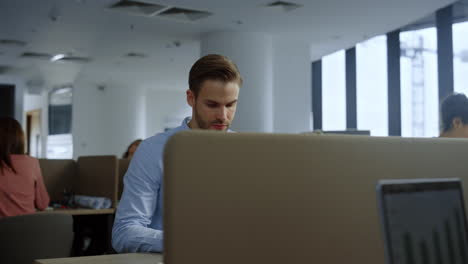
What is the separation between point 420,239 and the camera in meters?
0.68

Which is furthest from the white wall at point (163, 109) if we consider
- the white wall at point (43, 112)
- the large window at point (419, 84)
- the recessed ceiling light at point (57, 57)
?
the large window at point (419, 84)

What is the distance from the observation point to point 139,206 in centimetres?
138

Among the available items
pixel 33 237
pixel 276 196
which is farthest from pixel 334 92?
pixel 276 196

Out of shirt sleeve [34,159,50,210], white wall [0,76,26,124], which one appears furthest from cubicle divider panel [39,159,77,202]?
white wall [0,76,26,124]

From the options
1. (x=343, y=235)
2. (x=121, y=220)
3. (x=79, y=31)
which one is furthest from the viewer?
(x=79, y=31)

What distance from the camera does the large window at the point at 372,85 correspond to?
8.20 m

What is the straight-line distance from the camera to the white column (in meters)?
7.69

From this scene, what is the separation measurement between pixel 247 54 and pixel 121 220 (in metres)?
6.51

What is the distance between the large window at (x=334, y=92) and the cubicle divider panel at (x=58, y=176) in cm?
575

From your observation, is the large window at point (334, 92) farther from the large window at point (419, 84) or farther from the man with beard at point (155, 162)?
the man with beard at point (155, 162)

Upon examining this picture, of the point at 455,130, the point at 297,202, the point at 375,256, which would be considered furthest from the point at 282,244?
the point at 455,130

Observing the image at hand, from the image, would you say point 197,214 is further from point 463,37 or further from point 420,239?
point 463,37

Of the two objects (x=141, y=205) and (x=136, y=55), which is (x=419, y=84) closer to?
(x=136, y=55)

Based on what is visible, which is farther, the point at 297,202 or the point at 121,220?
the point at 121,220
